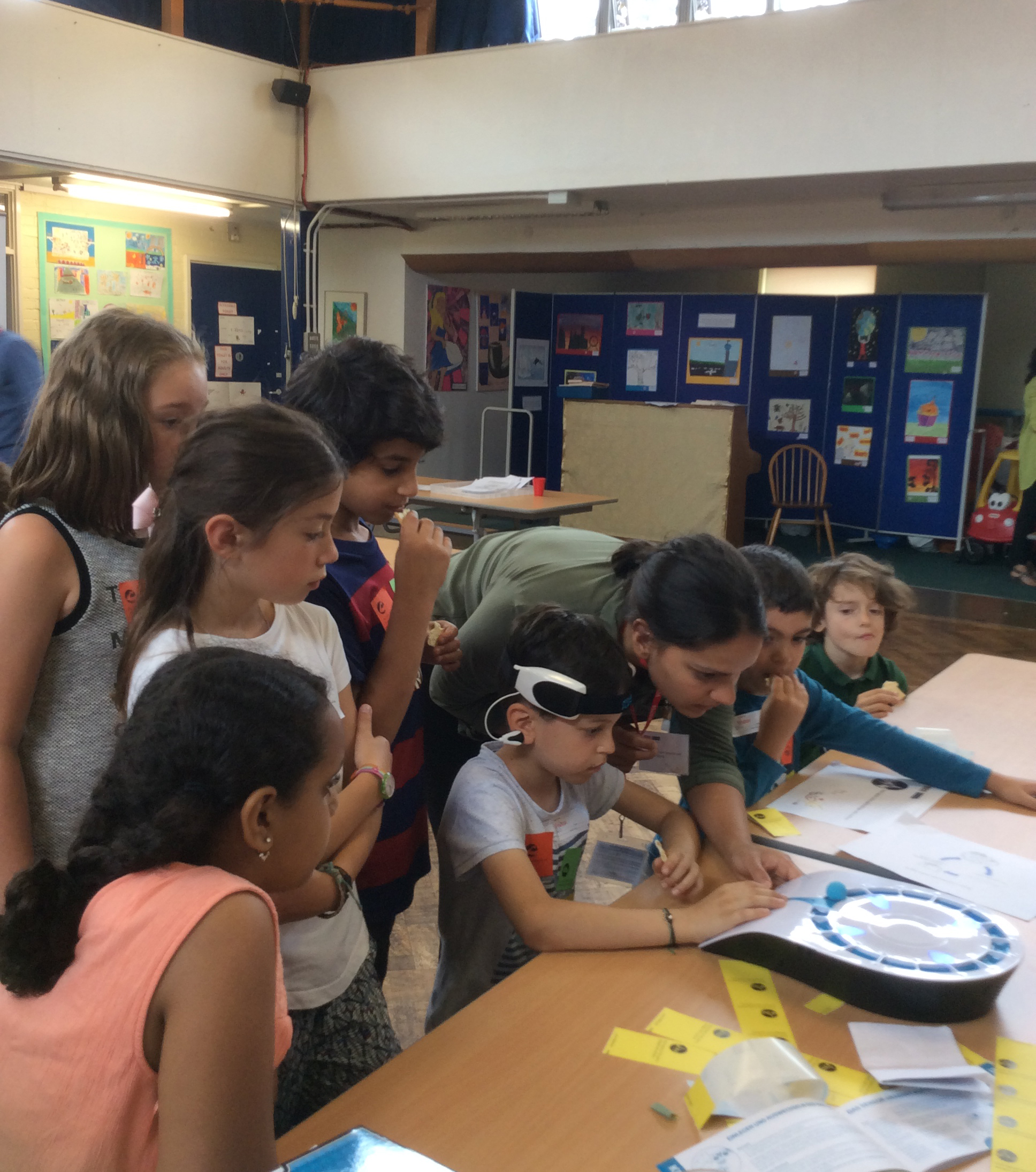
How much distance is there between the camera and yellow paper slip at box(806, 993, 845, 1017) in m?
1.15

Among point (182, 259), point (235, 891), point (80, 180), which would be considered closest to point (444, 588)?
point (235, 891)

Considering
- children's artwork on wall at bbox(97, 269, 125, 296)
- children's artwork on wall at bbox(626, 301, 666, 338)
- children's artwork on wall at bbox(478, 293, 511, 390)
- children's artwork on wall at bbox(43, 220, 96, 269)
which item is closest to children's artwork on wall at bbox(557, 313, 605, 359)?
children's artwork on wall at bbox(626, 301, 666, 338)

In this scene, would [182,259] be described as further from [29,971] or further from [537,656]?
[29,971]

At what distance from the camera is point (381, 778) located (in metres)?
1.27

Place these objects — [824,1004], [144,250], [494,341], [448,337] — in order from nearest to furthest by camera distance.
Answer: [824,1004]
[144,250]
[448,337]
[494,341]

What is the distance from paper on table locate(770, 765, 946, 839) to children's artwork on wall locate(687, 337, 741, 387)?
23.2 ft

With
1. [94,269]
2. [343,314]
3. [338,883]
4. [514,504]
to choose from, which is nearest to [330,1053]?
[338,883]

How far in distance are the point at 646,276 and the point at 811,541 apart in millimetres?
3567

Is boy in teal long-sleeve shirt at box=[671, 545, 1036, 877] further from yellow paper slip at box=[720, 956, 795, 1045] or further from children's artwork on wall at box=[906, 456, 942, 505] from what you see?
children's artwork on wall at box=[906, 456, 942, 505]

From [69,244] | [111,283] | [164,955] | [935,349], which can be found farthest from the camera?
[935,349]

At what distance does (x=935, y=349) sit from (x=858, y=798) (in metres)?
6.97

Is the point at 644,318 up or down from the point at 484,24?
down

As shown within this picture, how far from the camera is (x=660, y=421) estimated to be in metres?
7.56

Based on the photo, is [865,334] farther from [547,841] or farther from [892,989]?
[892,989]
